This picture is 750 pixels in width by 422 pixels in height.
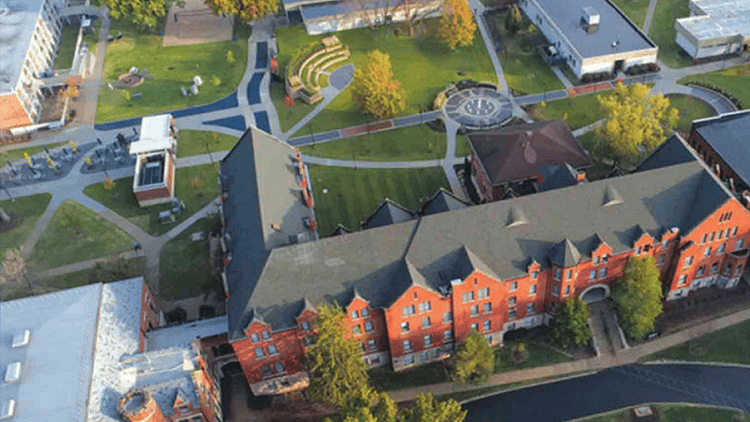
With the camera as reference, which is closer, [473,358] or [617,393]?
[473,358]

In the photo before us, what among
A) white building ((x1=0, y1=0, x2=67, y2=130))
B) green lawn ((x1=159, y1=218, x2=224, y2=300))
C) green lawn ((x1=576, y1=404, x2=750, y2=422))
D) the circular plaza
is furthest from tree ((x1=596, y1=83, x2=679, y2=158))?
white building ((x1=0, y1=0, x2=67, y2=130))

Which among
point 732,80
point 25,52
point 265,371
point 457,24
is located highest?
point 25,52

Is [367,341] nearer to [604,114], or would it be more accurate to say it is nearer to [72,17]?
[604,114]

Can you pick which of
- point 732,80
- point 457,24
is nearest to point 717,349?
point 732,80

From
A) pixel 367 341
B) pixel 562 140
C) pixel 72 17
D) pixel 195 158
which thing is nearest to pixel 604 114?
pixel 562 140

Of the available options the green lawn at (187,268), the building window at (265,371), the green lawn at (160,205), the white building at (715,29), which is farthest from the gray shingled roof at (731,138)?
the green lawn at (160,205)

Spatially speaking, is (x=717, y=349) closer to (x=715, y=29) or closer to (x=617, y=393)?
(x=617, y=393)

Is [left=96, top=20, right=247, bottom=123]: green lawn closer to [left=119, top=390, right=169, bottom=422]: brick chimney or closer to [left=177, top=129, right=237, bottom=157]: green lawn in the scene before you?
[left=177, top=129, right=237, bottom=157]: green lawn
